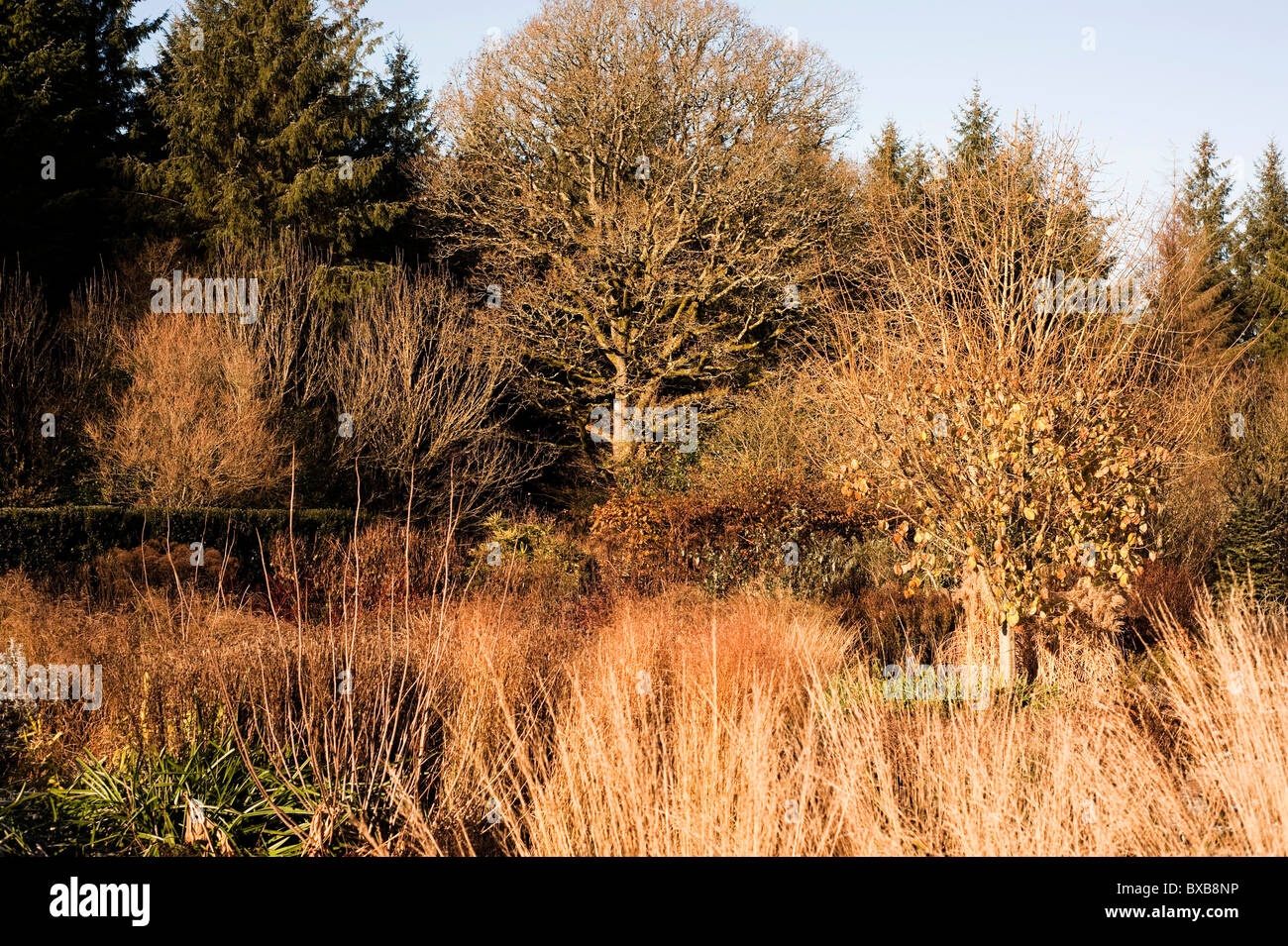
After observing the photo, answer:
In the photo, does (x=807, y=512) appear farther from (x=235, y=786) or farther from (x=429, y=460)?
(x=235, y=786)

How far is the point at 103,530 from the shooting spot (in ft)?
38.3

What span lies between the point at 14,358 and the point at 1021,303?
14039 mm

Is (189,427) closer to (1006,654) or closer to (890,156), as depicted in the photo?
(1006,654)

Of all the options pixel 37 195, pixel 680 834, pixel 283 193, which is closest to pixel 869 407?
pixel 680 834

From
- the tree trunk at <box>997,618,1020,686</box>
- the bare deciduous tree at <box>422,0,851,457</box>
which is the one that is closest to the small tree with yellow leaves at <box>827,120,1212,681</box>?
the tree trunk at <box>997,618,1020,686</box>

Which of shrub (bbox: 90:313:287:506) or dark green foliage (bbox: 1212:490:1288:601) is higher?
shrub (bbox: 90:313:287:506)

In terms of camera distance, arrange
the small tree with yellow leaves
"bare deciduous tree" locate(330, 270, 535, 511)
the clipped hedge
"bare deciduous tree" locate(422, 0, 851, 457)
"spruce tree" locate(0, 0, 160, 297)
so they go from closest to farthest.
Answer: the small tree with yellow leaves, the clipped hedge, "bare deciduous tree" locate(330, 270, 535, 511), "spruce tree" locate(0, 0, 160, 297), "bare deciduous tree" locate(422, 0, 851, 457)

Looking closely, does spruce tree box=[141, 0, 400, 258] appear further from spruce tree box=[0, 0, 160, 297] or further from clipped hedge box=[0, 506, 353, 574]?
clipped hedge box=[0, 506, 353, 574]

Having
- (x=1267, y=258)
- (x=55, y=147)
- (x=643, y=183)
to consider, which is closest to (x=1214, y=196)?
(x=1267, y=258)

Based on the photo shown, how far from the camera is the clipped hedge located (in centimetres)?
1123

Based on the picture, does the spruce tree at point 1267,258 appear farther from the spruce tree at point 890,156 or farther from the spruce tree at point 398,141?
the spruce tree at point 398,141

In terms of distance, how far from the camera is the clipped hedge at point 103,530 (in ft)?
36.9

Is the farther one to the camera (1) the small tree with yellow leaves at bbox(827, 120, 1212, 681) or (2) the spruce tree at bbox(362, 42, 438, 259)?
(2) the spruce tree at bbox(362, 42, 438, 259)

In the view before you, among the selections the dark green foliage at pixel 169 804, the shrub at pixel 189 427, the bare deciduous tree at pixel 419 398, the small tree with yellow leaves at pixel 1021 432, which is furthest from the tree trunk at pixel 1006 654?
the shrub at pixel 189 427
